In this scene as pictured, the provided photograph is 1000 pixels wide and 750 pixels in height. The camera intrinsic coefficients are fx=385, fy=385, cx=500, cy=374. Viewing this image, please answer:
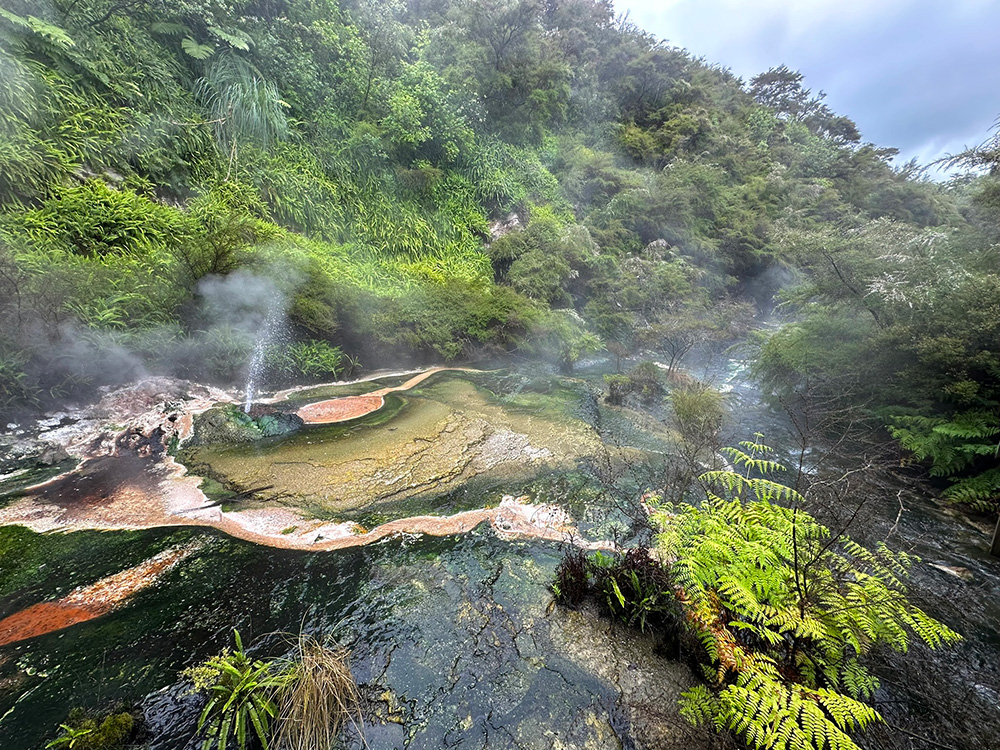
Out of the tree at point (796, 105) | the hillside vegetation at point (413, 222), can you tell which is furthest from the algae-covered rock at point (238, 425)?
the tree at point (796, 105)

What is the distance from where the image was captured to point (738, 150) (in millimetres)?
21312

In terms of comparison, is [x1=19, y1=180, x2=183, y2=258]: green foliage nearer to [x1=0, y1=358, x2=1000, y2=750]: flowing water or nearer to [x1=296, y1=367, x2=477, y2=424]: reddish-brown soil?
[x1=296, y1=367, x2=477, y2=424]: reddish-brown soil

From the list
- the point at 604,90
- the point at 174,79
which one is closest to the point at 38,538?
the point at 174,79

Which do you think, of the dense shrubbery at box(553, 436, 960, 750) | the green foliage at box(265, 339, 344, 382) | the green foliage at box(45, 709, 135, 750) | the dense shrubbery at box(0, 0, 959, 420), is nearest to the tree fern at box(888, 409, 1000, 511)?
the dense shrubbery at box(553, 436, 960, 750)

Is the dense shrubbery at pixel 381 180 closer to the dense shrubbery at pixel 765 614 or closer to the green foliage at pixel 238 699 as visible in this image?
the green foliage at pixel 238 699

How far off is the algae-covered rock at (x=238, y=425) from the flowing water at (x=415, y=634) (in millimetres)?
1702

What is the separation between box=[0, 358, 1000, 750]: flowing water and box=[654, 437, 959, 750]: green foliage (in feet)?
1.17

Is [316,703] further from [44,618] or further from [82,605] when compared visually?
[44,618]

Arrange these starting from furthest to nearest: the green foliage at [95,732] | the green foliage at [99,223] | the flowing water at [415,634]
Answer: the green foliage at [99,223] < the flowing water at [415,634] < the green foliage at [95,732]

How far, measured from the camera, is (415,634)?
292 cm

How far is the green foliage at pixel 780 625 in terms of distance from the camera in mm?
1864

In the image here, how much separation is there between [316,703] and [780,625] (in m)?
2.80

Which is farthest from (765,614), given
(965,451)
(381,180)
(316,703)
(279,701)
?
(381,180)

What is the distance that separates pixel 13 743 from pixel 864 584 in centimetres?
512
